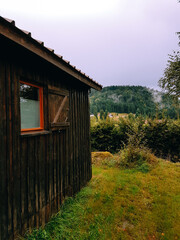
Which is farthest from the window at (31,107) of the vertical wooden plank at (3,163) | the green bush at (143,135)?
the green bush at (143,135)

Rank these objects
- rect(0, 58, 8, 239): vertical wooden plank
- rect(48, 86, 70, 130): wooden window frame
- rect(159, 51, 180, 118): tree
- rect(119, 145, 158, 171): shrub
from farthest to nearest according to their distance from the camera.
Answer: rect(159, 51, 180, 118): tree → rect(119, 145, 158, 171): shrub → rect(48, 86, 70, 130): wooden window frame → rect(0, 58, 8, 239): vertical wooden plank

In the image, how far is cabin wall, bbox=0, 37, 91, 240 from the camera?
6.53 feet

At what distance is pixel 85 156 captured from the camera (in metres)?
4.71

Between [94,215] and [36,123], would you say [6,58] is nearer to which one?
[36,123]

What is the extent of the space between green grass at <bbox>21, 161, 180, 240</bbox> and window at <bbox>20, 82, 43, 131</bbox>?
1.92 meters

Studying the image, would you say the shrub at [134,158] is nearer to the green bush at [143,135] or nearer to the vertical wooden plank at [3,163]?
the green bush at [143,135]

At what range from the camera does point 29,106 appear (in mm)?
2480

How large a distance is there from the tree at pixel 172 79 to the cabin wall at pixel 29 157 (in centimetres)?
1063

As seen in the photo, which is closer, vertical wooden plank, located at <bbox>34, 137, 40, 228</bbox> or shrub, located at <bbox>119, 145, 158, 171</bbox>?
vertical wooden plank, located at <bbox>34, 137, 40, 228</bbox>

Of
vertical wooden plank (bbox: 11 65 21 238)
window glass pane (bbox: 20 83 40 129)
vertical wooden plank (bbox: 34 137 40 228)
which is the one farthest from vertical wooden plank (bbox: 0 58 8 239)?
vertical wooden plank (bbox: 34 137 40 228)

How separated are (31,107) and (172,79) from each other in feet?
40.9

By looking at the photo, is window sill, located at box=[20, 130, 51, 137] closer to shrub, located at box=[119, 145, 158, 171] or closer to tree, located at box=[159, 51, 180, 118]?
shrub, located at box=[119, 145, 158, 171]

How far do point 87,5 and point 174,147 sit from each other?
38.3 ft

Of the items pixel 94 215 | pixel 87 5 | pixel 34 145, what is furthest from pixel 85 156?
pixel 87 5
